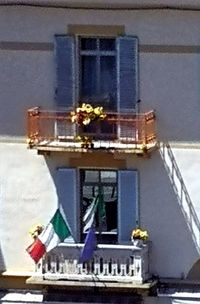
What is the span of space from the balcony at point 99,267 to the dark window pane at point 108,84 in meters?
2.11

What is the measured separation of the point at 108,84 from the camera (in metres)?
25.5

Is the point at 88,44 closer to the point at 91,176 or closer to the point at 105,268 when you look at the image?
the point at 91,176

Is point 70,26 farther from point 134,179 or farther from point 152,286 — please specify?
point 152,286

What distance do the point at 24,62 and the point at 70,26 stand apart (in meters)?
0.87

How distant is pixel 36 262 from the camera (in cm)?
2553

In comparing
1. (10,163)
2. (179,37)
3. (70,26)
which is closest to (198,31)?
(179,37)

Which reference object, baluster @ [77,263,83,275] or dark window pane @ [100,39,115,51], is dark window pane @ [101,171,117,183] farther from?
dark window pane @ [100,39,115,51]

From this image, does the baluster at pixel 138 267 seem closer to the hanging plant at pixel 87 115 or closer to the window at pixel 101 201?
the window at pixel 101 201

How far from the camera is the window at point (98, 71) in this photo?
2525 centimetres

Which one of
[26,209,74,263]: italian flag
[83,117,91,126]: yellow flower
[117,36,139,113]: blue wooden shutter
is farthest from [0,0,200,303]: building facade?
[83,117,91,126]: yellow flower

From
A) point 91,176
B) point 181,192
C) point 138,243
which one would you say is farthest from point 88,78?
point 138,243

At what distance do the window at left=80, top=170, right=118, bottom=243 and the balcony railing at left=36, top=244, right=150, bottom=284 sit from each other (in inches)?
17.9

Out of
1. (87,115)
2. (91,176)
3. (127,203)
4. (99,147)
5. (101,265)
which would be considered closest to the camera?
(87,115)

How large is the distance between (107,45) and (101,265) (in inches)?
127
